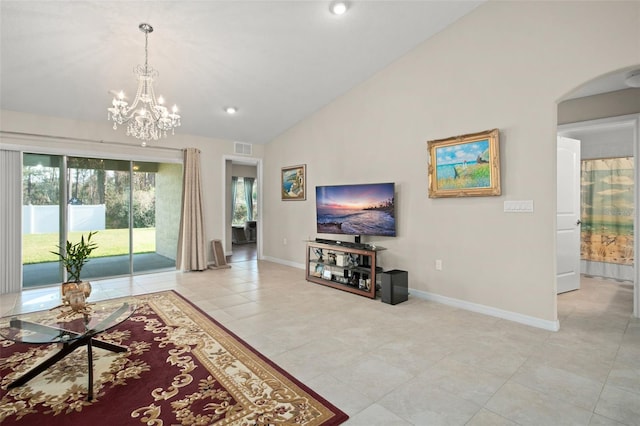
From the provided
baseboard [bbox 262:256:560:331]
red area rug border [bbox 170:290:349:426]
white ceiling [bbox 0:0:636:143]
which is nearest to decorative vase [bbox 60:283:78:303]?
red area rug border [bbox 170:290:349:426]

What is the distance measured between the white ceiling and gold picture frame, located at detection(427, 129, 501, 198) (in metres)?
1.42

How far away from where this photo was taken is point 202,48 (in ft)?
12.1

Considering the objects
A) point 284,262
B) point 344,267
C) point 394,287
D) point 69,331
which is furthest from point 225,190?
point 69,331

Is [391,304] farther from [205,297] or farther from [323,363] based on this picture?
[205,297]

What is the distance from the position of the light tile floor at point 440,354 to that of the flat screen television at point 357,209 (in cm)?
96

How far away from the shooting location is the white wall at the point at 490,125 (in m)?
2.98

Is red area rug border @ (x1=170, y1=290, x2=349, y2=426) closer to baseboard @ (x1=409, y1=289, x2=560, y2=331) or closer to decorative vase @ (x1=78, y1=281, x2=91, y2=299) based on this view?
decorative vase @ (x1=78, y1=281, x2=91, y2=299)

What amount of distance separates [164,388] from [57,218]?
4171 mm

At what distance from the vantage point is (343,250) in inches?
180

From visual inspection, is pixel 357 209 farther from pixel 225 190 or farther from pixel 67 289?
pixel 67 289

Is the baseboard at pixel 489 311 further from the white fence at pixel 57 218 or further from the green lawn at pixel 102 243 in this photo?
the white fence at pixel 57 218

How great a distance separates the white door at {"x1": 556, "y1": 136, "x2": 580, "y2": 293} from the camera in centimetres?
437

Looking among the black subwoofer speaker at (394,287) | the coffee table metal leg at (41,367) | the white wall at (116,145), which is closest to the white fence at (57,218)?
the white wall at (116,145)

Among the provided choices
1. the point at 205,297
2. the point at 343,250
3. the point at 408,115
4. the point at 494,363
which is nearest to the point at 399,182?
the point at 408,115
